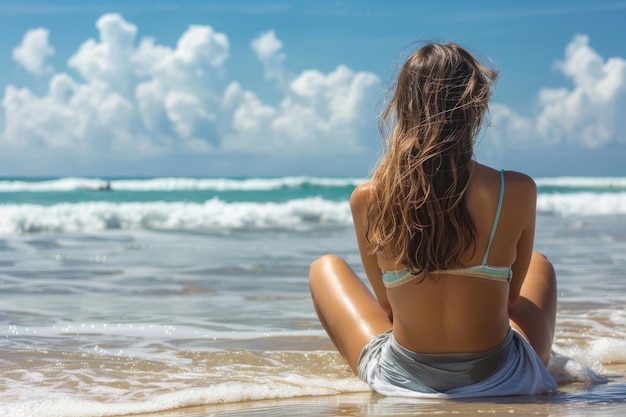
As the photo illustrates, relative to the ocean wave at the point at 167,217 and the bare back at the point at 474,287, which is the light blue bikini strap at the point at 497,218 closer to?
the bare back at the point at 474,287

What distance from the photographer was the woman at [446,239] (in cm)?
281

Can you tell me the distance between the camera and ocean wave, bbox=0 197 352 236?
15203 millimetres

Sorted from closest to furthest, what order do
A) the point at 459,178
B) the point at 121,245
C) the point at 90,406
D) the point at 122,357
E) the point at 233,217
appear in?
the point at 459,178 → the point at 90,406 → the point at 122,357 → the point at 121,245 → the point at 233,217

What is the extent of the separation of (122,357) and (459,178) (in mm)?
2399

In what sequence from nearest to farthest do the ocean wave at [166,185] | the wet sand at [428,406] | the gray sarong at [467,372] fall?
the wet sand at [428,406], the gray sarong at [467,372], the ocean wave at [166,185]

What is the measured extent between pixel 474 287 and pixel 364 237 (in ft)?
1.49

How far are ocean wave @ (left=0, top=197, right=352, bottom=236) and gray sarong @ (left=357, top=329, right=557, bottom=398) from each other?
39.8 feet

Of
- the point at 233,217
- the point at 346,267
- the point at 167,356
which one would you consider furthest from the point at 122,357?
the point at 233,217

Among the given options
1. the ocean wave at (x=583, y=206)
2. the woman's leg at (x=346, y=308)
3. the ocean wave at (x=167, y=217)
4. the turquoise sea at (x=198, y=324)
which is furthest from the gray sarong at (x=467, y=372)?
the ocean wave at (x=583, y=206)

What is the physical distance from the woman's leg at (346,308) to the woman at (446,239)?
0.22 m

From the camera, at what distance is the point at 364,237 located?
10.1ft

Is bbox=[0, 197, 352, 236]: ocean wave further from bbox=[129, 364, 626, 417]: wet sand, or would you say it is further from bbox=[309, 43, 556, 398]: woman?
bbox=[309, 43, 556, 398]: woman

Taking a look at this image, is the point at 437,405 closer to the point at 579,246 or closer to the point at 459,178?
the point at 459,178

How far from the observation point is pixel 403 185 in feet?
9.23
